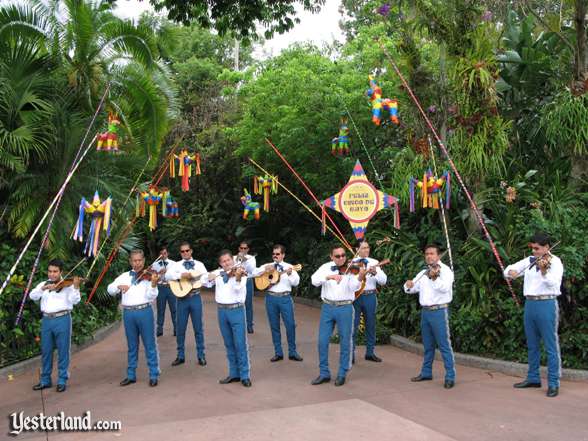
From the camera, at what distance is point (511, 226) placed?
967 centimetres

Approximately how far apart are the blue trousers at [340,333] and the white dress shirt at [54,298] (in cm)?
330

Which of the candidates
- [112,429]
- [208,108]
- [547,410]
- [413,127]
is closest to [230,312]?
[112,429]

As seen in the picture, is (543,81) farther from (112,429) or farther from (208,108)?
(208,108)

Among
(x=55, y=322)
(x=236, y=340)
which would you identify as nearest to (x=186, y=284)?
(x=236, y=340)

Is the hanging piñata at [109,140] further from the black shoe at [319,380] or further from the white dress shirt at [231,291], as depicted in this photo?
the black shoe at [319,380]

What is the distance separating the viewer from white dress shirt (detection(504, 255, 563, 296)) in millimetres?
7270

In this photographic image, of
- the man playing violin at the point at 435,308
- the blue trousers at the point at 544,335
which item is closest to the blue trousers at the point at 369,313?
the man playing violin at the point at 435,308

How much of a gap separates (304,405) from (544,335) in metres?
2.97

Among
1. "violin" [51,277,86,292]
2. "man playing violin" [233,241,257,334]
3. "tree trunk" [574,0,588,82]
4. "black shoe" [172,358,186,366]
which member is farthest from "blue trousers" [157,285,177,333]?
"tree trunk" [574,0,588,82]

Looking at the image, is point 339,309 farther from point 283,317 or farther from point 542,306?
point 542,306

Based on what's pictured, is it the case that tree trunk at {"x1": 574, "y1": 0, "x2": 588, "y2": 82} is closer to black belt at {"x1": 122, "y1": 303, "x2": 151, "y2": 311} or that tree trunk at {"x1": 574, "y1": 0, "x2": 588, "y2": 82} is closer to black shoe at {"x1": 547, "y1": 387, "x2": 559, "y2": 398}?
black shoe at {"x1": 547, "y1": 387, "x2": 559, "y2": 398}

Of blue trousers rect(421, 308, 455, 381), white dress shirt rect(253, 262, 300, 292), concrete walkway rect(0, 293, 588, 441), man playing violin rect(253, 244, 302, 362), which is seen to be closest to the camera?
concrete walkway rect(0, 293, 588, 441)

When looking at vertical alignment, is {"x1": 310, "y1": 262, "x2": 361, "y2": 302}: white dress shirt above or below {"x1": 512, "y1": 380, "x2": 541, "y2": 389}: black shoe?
above

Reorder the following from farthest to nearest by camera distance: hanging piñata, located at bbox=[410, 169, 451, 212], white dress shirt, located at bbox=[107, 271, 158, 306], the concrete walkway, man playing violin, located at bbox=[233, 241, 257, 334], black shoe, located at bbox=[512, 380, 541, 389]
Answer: man playing violin, located at bbox=[233, 241, 257, 334] → hanging piñata, located at bbox=[410, 169, 451, 212] → white dress shirt, located at bbox=[107, 271, 158, 306] → black shoe, located at bbox=[512, 380, 541, 389] → the concrete walkway
